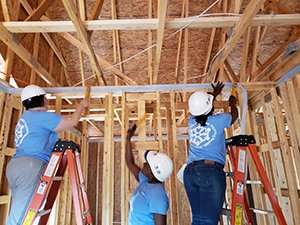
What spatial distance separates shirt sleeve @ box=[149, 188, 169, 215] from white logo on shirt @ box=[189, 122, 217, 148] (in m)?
0.59

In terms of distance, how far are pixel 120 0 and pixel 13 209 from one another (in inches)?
152

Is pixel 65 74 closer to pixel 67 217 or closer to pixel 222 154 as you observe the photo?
pixel 67 217

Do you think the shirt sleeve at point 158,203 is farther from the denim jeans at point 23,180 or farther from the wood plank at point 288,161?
the wood plank at point 288,161

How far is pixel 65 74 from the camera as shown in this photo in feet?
17.0

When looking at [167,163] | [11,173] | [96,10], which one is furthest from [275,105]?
[11,173]

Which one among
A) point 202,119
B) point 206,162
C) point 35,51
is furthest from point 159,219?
point 35,51

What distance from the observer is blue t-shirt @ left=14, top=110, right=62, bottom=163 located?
2018 millimetres

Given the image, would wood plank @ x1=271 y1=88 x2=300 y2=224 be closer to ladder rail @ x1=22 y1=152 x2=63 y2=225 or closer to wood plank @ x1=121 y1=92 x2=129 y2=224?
wood plank @ x1=121 y1=92 x2=129 y2=224

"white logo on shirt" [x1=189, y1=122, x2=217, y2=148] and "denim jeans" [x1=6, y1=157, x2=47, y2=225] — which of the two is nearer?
"denim jeans" [x1=6, y1=157, x2=47, y2=225]

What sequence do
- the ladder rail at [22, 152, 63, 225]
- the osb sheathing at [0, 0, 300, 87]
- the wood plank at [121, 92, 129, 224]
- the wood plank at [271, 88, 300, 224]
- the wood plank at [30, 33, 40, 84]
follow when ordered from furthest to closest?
the osb sheathing at [0, 0, 300, 87] → the wood plank at [30, 33, 40, 84] → the wood plank at [121, 92, 129, 224] → the wood plank at [271, 88, 300, 224] → the ladder rail at [22, 152, 63, 225]

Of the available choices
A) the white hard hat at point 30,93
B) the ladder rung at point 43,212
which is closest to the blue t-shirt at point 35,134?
the white hard hat at point 30,93

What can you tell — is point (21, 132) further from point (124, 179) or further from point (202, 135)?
point (202, 135)

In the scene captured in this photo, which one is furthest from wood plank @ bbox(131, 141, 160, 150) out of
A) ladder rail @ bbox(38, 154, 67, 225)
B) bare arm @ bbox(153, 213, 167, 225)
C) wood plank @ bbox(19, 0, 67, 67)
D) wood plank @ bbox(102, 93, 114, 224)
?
wood plank @ bbox(19, 0, 67, 67)

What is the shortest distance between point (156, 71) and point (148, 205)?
1928mm
